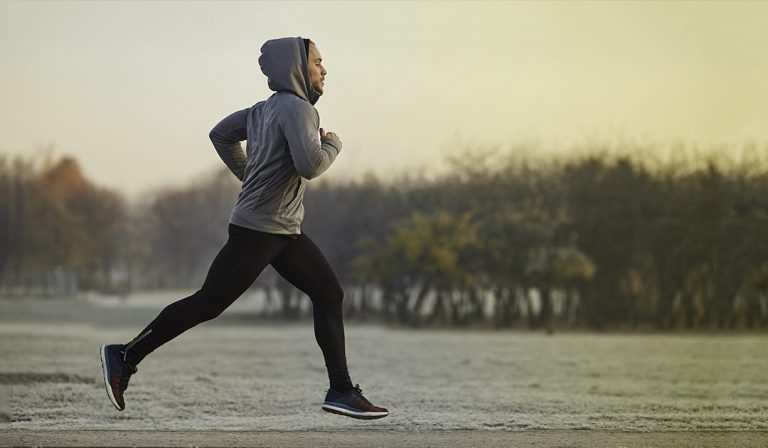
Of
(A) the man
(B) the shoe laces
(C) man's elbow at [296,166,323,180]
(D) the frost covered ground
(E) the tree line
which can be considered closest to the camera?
(C) man's elbow at [296,166,323,180]

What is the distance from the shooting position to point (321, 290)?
5.45 meters

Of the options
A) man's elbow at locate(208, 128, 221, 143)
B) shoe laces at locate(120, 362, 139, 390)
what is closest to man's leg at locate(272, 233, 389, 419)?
man's elbow at locate(208, 128, 221, 143)

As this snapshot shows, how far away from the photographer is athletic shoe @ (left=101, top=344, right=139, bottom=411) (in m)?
5.43

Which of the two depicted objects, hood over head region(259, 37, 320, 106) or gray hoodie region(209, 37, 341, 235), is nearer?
gray hoodie region(209, 37, 341, 235)

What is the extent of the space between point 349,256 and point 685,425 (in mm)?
15218

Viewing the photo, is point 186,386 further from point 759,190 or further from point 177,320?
point 759,190

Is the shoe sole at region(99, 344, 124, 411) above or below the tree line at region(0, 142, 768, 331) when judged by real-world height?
below

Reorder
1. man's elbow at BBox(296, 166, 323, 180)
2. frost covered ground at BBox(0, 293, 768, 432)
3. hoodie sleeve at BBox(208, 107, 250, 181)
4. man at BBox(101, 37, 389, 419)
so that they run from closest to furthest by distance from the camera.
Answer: man's elbow at BBox(296, 166, 323, 180), man at BBox(101, 37, 389, 419), hoodie sleeve at BBox(208, 107, 250, 181), frost covered ground at BBox(0, 293, 768, 432)

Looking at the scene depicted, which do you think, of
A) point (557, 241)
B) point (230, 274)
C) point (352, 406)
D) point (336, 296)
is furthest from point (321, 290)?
point (557, 241)

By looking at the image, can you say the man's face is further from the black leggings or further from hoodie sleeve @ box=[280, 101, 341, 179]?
the black leggings

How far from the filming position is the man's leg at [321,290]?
539cm

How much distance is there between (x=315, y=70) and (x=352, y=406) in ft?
5.16

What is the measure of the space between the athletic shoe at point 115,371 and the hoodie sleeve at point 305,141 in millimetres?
1305

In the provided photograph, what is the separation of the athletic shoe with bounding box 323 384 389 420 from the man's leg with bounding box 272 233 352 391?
0.14 ft
